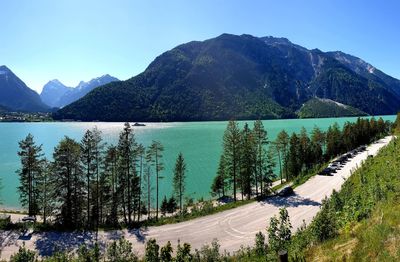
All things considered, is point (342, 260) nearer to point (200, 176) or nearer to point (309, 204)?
point (309, 204)

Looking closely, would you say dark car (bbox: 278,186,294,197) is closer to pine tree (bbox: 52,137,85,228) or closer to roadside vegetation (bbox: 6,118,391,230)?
roadside vegetation (bbox: 6,118,391,230)

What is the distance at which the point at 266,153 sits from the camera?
258ft

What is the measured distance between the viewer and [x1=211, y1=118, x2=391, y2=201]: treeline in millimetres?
57562

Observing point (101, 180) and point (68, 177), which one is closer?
point (68, 177)

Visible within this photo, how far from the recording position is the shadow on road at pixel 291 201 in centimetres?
4629

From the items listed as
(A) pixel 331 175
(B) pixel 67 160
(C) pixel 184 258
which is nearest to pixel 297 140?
(A) pixel 331 175

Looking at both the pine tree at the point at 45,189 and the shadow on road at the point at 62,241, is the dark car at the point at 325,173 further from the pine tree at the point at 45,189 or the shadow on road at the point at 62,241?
the pine tree at the point at 45,189

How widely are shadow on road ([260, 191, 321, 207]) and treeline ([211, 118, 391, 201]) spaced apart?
567 centimetres

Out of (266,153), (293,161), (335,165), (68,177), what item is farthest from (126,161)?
(335,165)

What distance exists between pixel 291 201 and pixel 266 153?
31.1 m

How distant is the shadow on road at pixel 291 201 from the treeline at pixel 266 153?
5.67 metres

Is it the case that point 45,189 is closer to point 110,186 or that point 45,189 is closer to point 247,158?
point 110,186

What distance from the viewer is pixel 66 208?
4756 centimetres

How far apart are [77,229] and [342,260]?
37000mm
